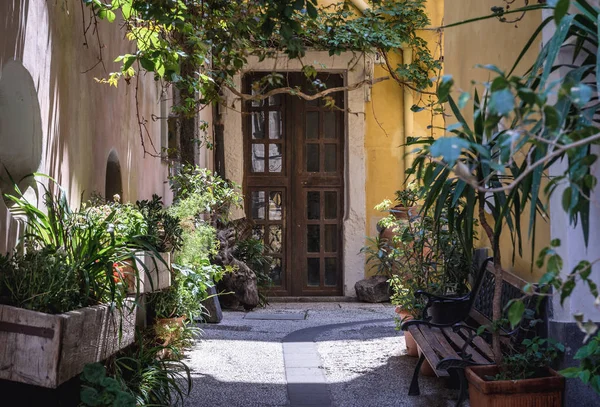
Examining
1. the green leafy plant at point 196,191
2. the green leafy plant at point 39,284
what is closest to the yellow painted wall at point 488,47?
the green leafy plant at point 196,191

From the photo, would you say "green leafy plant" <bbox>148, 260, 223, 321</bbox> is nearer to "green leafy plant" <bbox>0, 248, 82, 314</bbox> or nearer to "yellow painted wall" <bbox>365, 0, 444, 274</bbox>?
"green leafy plant" <bbox>0, 248, 82, 314</bbox>

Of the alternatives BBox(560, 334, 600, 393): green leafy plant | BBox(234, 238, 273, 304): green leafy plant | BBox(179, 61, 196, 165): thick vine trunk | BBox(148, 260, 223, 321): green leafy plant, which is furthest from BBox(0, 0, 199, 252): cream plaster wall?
BBox(234, 238, 273, 304): green leafy plant

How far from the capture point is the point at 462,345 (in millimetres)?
5410

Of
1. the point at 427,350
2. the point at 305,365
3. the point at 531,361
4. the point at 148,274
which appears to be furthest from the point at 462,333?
the point at 148,274

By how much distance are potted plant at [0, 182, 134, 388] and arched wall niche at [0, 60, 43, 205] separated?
0.21m

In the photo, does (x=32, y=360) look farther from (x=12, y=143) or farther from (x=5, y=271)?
(x=12, y=143)

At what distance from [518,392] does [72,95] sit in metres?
3.20

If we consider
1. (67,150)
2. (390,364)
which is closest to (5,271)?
(67,150)

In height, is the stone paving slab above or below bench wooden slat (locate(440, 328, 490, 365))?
below

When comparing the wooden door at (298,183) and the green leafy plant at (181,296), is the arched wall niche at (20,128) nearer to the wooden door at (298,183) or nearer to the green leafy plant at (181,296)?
the green leafy plant at (181,296)

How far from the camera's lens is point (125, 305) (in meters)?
3.94

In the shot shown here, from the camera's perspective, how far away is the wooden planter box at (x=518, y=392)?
4230mm

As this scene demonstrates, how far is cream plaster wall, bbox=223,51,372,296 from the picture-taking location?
42.8 ft

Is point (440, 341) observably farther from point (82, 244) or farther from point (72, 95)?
point (72, 95)
